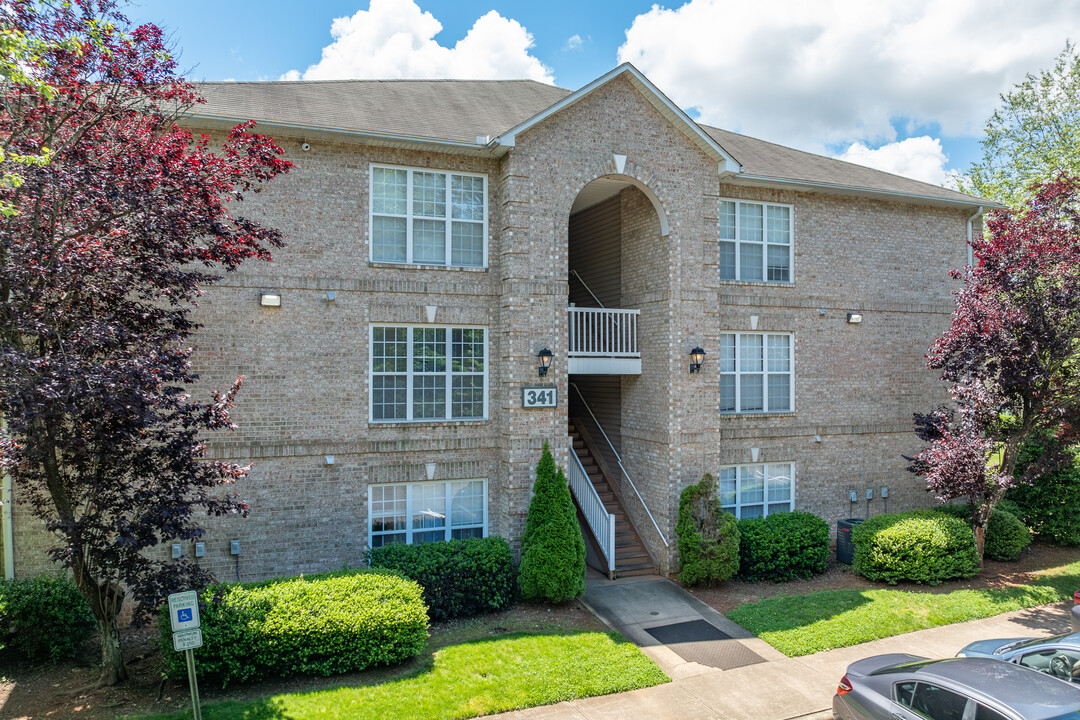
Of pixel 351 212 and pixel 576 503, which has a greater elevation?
pixel 351 212

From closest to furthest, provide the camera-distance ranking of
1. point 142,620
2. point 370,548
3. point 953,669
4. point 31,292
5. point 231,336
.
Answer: point 953,669 < point 31,292 < point 142,620 < point 231,336 < point 370,548

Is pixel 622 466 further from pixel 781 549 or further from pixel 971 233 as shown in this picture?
pixel 971 233

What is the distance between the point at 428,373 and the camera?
1268 cm

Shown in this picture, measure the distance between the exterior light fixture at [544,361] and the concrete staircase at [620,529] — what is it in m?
3.47

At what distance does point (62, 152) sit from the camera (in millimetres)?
7535

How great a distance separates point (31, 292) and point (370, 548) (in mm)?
6886

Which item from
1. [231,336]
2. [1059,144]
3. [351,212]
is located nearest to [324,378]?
[231,336]

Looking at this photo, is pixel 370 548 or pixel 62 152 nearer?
pixel 62 152

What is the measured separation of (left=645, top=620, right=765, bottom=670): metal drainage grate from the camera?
9.71 meters

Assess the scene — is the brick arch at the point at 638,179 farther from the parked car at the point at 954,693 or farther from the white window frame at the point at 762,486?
the parked car at the point at 954,693

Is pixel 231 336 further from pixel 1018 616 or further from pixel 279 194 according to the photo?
pixel 1018 616

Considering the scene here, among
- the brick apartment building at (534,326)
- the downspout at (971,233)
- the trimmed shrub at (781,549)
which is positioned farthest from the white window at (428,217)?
the downspout at (971,233)

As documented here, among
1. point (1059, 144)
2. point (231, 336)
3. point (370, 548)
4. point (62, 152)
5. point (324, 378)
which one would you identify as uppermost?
point (1059, 144)

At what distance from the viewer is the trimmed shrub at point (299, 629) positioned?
8.33m
